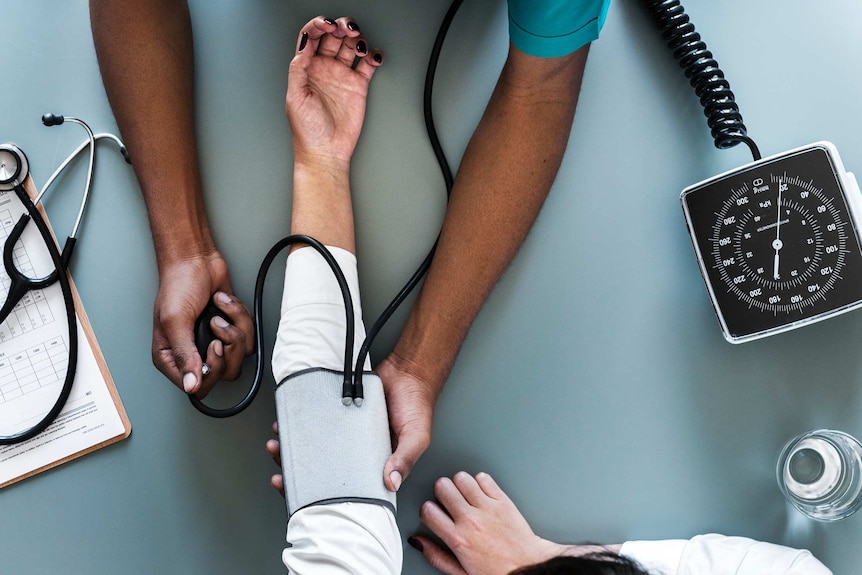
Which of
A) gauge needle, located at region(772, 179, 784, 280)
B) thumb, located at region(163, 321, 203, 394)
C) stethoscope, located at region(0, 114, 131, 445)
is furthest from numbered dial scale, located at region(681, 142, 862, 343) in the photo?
stethoscope, located at region(0, 114, 131, 445)

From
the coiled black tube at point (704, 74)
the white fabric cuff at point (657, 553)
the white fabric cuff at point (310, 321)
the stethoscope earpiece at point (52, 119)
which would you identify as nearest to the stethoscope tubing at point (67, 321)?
the stethoscope earpiece at point (52, 119)

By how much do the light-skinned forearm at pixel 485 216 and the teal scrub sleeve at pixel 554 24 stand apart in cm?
8

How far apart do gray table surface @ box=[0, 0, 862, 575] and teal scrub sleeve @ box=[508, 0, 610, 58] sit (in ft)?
0.62

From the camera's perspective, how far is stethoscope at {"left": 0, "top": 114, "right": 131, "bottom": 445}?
3.14 ft

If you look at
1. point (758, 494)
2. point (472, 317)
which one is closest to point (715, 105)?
point (472, 317)

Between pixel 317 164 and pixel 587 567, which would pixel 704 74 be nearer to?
pixel 317 164

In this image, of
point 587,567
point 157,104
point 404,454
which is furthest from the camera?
point 157,104

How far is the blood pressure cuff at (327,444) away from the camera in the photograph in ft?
2.52

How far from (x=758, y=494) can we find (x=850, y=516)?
13 centimetres

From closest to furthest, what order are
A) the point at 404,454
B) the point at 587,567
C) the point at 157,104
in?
1. the point at 587,567
2. the point at 404,454
3. the point at 157,104

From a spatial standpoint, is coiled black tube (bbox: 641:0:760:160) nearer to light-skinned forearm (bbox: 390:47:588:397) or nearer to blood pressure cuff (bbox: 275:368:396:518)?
light-skinned forearm (bbox: 390:47:588:397)

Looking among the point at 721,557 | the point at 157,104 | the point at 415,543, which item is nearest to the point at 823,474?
the point at 721,557

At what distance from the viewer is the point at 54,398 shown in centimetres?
98

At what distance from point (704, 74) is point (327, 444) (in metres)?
0.72
